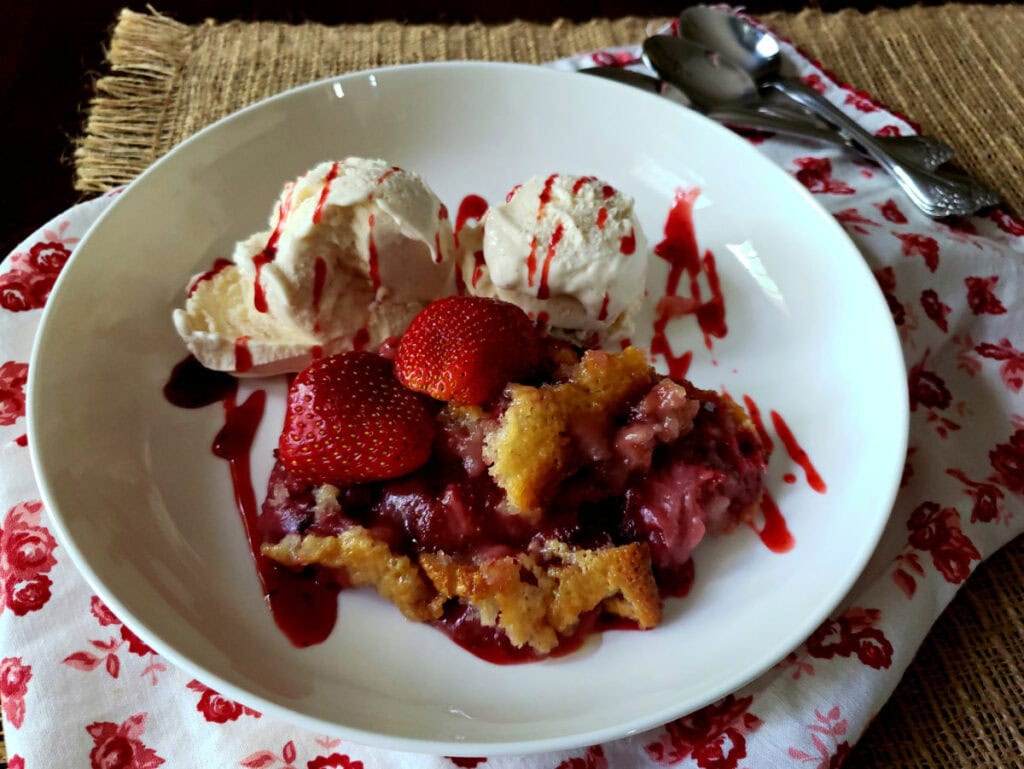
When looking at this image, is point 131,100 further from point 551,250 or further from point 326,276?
point 551,250

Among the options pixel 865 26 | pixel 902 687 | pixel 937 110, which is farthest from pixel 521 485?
pixel 865 26

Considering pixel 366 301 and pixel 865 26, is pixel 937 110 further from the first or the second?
pixel 366 301

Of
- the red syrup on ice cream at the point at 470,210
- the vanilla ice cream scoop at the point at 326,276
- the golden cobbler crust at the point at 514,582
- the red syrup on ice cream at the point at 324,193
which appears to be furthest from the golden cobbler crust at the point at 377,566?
the red syrup on ice cream at the point at 470,210

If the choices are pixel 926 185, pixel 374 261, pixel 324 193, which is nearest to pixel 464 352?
pixel 374 261

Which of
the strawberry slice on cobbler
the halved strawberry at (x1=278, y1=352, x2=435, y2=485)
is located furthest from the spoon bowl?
the halved strawberry at (x1=278, y1=352, x2=435, y2=485)

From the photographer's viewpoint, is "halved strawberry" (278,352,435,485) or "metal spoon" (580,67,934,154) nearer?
"halved strawberry" (278,352,435,485)

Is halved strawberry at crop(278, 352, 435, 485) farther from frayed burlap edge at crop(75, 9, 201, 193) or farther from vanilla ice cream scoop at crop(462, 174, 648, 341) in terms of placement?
frayed burlap edge at crop(75, 9, 201, 193)
